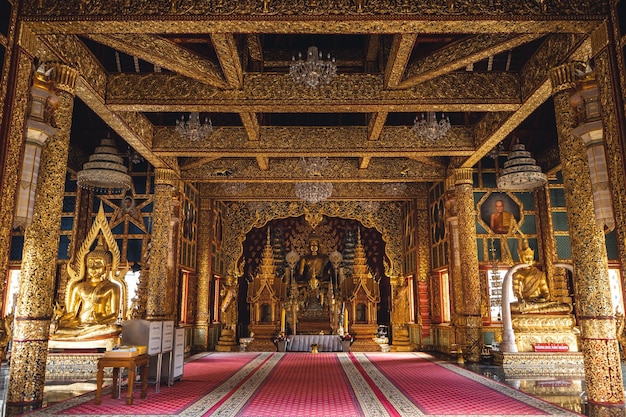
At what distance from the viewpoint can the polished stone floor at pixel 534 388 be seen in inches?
215

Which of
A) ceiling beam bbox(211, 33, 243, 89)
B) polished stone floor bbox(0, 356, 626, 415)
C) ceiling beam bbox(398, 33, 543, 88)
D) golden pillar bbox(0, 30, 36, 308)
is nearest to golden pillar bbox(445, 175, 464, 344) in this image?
polished stone floor bbox(0, 356, 626, 415)

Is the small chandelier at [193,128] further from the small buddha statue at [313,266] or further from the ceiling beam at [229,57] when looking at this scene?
the small buddha statue at [313,266]

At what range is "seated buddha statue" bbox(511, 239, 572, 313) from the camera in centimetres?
923

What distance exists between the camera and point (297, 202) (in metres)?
15.1

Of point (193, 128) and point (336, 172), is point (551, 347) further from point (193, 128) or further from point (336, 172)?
point (193, 128)

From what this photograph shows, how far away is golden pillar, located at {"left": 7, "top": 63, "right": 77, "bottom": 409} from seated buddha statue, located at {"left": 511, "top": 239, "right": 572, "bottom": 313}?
7832 millimetres

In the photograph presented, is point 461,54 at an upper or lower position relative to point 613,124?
upper

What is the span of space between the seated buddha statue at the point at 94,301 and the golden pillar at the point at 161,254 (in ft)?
3.65

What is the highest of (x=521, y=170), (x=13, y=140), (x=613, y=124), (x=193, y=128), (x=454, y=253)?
(x=193, y=128)

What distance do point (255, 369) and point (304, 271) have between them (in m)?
7.29

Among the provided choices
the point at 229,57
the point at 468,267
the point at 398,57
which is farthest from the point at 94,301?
the point at 468,267

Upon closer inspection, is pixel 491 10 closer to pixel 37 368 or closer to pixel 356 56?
pixel 356 56

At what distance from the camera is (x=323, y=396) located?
5.95 metres

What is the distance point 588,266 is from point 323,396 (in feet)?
11.1
